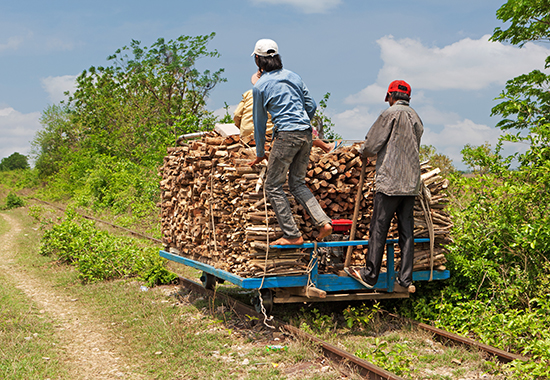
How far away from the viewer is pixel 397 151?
5.30m

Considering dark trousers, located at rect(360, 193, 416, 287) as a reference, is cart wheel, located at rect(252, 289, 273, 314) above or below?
below

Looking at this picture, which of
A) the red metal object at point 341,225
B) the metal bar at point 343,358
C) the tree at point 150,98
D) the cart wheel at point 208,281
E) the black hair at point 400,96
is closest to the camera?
the metal bar at point 343,358

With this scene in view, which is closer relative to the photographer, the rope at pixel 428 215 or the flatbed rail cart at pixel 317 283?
the flatbed rail cart at pixel 317 283

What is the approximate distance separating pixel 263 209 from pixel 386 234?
4.61ft

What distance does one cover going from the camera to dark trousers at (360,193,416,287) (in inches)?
211

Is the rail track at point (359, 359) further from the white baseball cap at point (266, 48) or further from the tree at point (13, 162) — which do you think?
the tree at point (13, 162)

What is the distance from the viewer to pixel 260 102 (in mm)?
5523

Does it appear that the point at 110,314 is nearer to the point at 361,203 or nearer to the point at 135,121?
the point at 361,203

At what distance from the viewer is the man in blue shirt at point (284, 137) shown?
532 centimetres

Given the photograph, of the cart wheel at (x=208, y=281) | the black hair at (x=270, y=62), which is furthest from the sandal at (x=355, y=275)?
the cart wheel at (x=208, y=281)

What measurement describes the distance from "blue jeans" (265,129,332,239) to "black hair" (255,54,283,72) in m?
0.81

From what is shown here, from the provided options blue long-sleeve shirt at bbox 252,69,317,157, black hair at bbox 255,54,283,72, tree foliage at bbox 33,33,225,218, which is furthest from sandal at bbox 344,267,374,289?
tree foliage at bbox 33,33,225,218

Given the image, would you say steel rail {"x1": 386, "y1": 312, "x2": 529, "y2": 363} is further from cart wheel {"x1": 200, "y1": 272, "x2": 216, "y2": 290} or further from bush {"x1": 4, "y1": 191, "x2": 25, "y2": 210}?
bush {"x1": 4, "y1": 191, "x2": 25, "y2": 210}

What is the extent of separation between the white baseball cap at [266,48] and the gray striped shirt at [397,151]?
1459 mm
